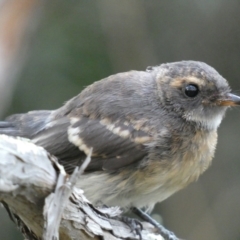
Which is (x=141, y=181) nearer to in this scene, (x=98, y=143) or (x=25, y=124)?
(x=98, y=143)

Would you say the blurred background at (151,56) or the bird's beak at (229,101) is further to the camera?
the blurred background at (151,56)

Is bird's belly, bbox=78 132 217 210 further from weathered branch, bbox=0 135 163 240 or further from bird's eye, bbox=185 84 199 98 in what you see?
weathered branch, bbox=0 135 163 240

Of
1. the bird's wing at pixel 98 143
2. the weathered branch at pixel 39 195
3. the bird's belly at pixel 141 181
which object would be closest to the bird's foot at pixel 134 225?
the bird's belly at pixel 141 181

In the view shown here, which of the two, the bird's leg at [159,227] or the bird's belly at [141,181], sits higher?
the bird's belly at [141,181]

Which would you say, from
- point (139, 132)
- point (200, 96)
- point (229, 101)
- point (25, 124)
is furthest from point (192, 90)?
point (25, 124)

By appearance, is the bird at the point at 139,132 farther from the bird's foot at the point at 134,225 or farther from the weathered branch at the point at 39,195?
the weathered branch at the point at 39,195

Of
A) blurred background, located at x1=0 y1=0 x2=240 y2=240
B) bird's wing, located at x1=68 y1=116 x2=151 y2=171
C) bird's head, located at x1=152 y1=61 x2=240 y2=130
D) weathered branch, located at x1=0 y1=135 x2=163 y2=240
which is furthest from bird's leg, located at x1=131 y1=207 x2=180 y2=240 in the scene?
blurred background, located at x1=0 y1=0 x2=240 y2=240

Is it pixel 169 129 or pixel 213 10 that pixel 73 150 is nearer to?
pixel 169 129
